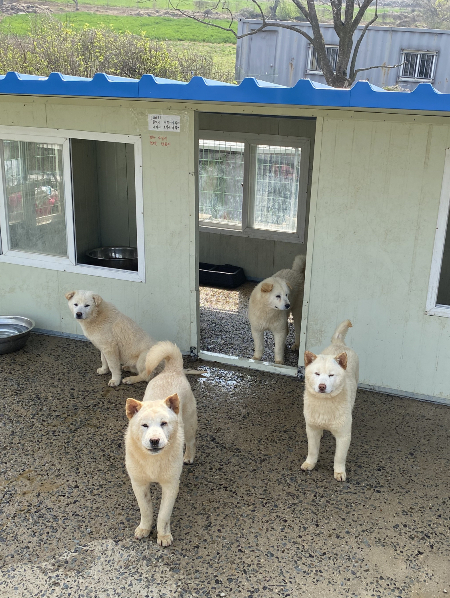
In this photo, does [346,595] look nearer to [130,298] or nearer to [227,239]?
[130,298]

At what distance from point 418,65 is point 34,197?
20.7m

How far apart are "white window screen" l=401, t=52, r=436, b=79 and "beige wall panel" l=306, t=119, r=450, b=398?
20.0 metres

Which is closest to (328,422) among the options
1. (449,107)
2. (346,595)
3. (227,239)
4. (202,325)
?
(346,595)

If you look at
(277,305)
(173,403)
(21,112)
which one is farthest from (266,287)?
(21,112)

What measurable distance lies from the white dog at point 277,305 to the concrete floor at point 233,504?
0.71 m

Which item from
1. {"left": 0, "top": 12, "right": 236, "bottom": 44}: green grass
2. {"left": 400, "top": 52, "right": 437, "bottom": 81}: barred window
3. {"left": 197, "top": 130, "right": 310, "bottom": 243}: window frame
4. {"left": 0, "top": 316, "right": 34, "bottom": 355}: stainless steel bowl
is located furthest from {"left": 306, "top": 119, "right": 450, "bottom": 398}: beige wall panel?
{"left": 0, "top": 12, "right": 236, "bottom": 44}: green grass

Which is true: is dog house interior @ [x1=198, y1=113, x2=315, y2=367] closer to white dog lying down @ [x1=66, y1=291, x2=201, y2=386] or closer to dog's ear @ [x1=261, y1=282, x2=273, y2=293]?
dog's ear @ [x1=261, y1=282, x2=273, y2=293]

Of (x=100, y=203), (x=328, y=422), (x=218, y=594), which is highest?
(x=100, y=203)

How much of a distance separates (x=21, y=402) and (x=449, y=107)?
4.88 m

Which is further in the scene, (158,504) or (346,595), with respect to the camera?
(158,504)

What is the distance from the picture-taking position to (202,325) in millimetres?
8312

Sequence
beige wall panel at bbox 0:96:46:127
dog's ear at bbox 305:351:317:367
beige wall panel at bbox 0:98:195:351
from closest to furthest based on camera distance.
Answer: dog's ear at bbox 305:351:317:367 → beige wall panel at bbox 0:98:195:351 → beige wall panel at bbox 0:96:46:127

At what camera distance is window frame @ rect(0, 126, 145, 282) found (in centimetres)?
662

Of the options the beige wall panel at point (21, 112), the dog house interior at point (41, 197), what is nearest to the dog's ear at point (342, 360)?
the dog house interior at point (41, 197)
